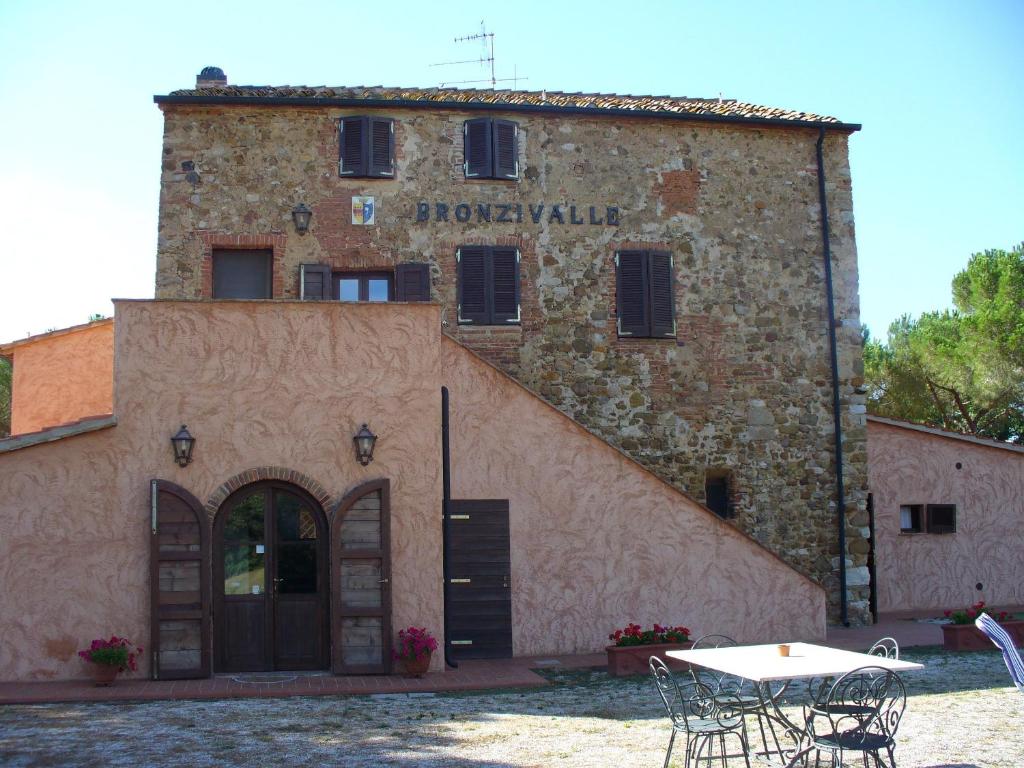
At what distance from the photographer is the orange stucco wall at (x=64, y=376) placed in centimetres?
1552

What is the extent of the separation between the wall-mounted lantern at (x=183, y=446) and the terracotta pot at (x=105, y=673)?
6.89ft

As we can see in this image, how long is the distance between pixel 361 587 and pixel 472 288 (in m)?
5.41

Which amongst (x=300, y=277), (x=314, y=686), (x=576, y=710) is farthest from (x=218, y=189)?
(x=576, y=710)

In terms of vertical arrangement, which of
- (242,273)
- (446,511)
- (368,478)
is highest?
(242,273)

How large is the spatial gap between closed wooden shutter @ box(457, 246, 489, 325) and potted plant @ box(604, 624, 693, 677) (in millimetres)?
5243

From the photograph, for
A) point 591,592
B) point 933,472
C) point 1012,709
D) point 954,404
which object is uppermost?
point 954,404

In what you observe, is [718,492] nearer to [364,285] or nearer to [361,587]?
[364,285]

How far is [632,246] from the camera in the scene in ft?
51.9

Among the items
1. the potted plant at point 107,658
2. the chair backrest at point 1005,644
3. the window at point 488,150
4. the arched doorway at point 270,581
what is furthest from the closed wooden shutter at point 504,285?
the chair backrest at point 1005,644

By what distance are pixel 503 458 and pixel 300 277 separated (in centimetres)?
429

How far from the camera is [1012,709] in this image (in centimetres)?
925

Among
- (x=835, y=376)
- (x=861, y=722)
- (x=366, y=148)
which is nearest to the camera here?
(x=861, y=722)

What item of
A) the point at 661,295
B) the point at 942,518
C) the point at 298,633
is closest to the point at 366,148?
the point at 661,295

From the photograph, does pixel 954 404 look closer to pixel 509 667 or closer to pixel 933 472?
pixel 933 472
